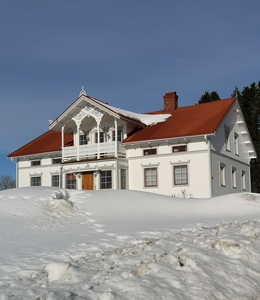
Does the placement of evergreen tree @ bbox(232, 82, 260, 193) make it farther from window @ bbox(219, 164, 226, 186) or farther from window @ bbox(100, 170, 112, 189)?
window @ bbox(100, 170, 112, 189)

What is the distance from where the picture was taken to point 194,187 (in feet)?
85.9

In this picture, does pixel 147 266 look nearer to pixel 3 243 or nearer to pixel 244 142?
pixel 3 243

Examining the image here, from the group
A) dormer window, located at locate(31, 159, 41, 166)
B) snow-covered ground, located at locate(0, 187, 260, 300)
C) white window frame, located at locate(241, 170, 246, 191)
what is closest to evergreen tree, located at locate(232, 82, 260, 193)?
white window frame, located at locate(241, 170, 246, 191)

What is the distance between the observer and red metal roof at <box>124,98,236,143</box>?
26475 mm

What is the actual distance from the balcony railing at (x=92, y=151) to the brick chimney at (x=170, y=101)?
6.67 m

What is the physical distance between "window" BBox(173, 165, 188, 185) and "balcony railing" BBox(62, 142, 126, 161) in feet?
12.2

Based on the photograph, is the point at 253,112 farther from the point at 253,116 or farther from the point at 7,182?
the point at 7,182

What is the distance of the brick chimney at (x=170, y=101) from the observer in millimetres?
33031

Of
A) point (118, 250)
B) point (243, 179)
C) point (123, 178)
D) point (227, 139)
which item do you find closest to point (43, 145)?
point (123, 178)

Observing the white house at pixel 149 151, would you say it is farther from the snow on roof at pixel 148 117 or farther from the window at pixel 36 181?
the window at pixel 36 181

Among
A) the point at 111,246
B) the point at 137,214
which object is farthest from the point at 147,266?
the point at 137,214

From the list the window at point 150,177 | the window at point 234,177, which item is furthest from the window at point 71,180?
the window at point 234,177

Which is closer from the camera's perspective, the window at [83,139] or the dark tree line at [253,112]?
the window at [83,139]

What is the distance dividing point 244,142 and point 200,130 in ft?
30.7
